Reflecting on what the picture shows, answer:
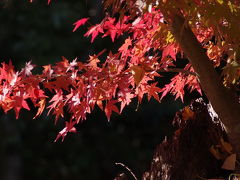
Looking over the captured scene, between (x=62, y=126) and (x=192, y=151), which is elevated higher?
(x=62, y=126)

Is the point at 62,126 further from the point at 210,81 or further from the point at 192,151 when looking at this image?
the point at 210,81

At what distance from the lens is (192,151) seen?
2311 mm

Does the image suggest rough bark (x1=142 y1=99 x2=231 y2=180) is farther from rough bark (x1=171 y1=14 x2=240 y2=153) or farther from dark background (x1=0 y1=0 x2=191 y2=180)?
dark background (x1=0 y1=0 x2=191 y2=180)

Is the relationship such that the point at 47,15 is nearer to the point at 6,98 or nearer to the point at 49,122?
the point at 49,122

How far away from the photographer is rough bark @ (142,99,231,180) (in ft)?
7.48

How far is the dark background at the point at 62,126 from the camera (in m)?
5.96

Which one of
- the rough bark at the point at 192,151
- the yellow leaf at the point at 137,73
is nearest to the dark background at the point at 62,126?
the rough bark at the point at 192,151

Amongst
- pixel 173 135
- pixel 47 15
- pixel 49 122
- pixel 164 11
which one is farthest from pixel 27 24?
pixel 164 11

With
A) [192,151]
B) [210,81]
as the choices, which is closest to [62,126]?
[192,151]

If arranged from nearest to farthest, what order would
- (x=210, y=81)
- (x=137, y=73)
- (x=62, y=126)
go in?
(x=137, y=73), (x=210, y=81), (x=62, y=126)

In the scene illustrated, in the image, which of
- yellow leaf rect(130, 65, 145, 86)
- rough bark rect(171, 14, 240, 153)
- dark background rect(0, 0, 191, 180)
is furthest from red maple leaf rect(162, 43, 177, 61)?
dark background rect(0, 0, 191, 180)

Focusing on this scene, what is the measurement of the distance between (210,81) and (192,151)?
1.41 feet

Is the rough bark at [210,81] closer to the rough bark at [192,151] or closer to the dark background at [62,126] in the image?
the rough bark at [192,151]

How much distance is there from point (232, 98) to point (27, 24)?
15.0 feet
